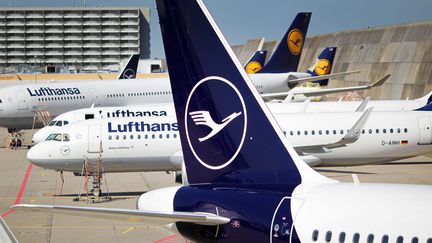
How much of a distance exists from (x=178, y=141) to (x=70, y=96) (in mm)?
21377

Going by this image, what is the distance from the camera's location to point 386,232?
29.7 feet

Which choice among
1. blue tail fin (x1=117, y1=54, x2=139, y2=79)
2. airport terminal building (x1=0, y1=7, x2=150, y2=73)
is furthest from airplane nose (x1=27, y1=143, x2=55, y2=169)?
airport terminal building (x1=0, y1=7, x2=150, y2=73)

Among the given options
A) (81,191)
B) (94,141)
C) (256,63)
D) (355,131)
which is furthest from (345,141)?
(256,63)

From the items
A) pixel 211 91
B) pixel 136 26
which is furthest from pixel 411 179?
pixel 136 26

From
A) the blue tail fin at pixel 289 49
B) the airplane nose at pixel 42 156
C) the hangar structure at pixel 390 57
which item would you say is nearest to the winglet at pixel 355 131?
the airplane nose at pixel 42 156

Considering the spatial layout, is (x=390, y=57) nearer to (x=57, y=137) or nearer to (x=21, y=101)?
(x=21, y=101)

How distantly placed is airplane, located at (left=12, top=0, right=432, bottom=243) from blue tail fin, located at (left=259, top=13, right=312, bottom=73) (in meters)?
42.9

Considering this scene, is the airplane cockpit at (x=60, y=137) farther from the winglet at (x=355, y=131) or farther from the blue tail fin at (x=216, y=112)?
the blue tail fin at (x=216, y=112)

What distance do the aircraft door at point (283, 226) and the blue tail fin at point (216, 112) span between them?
0.78m

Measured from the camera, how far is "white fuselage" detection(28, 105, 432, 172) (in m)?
27.2

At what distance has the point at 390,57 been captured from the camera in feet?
205

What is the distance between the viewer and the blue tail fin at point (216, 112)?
1102 centimetres

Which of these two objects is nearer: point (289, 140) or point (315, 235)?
point (315, 235)

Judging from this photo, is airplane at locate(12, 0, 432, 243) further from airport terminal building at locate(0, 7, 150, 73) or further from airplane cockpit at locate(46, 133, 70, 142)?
airport terminal building at locate(0, 7, 150, 73)
